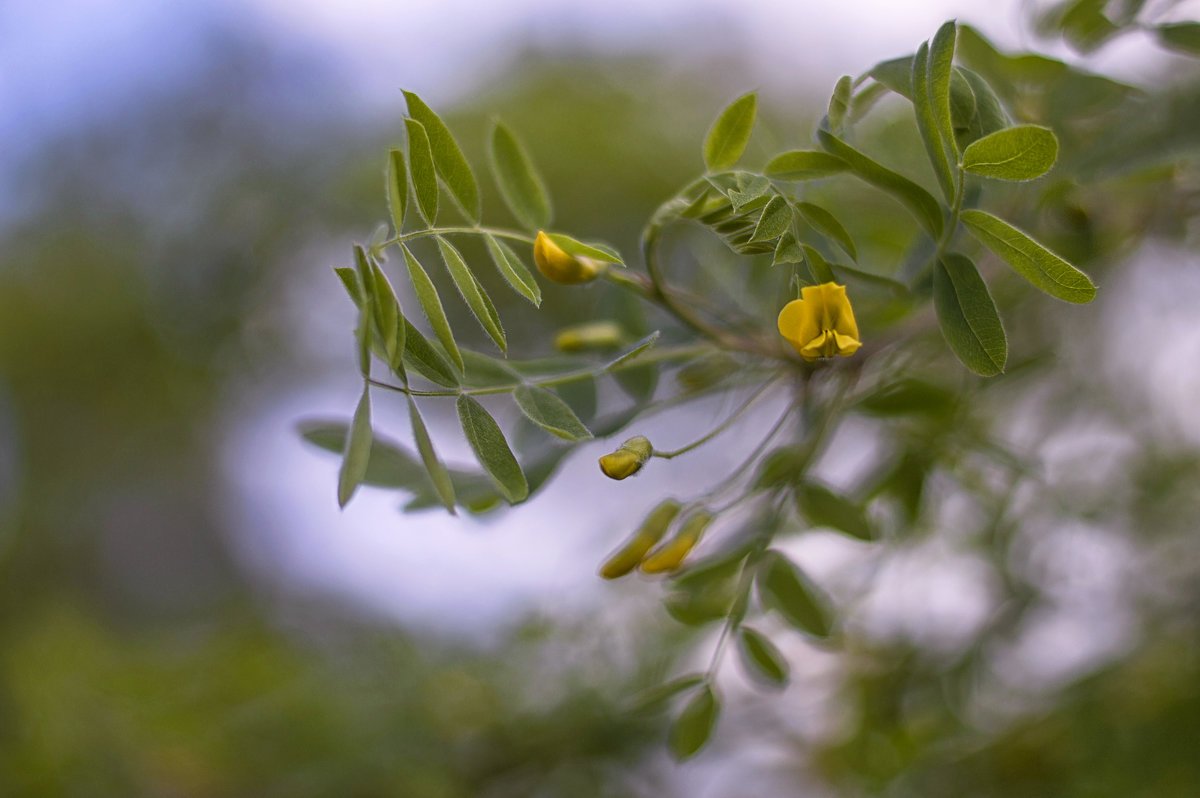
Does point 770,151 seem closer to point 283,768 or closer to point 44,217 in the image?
point 283,768

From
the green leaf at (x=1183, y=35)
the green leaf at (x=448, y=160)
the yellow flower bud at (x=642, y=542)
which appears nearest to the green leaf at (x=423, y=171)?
the green leaf at (x=448, y=160)

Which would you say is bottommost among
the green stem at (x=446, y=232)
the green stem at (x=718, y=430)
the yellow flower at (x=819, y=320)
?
the green stem at (x=718, y=430)

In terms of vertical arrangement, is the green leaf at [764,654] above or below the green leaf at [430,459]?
below

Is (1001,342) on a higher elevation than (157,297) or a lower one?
higher


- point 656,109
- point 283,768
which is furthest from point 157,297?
point 283,768

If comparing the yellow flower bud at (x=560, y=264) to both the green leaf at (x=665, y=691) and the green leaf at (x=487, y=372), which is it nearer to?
the green leaf at (x=487, y=372)

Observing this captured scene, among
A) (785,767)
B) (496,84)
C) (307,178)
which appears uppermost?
(496,84)

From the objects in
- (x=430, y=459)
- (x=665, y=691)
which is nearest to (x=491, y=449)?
(x=430, y=459)

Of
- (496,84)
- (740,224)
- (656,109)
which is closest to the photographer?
(740,224)

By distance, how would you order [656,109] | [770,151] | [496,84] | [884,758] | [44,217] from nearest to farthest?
1. [770,151]
2. [884,758]
3. [656,109]
4. [496,84]
5. [44,217]
